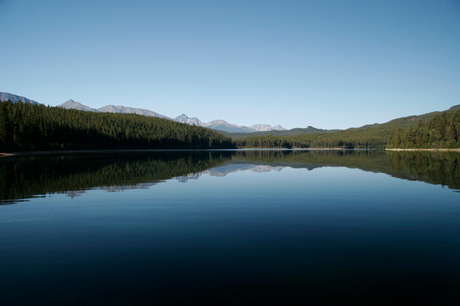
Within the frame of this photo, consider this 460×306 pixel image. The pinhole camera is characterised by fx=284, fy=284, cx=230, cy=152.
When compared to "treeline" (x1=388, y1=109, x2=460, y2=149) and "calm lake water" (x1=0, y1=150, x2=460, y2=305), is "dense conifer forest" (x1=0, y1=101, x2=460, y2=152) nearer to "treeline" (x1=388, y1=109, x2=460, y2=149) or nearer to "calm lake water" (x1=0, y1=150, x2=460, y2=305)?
"treeline" (x1=388, y1=109, x2=460, y2=149)

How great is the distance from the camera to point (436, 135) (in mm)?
119375

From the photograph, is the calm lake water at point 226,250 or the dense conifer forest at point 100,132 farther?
the dense conifer forest at point 100,132

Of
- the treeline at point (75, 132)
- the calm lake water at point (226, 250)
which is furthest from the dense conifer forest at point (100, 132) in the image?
the calm lake water at point (226, 250)

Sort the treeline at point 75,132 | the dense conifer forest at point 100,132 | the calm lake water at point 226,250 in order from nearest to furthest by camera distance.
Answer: the calm lake water at point 226,250
the treeline at point 75,132
the dense conifer forest at point 100,132

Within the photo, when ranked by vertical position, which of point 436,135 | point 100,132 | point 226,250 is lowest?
point 226,250

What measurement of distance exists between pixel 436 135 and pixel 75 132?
150 meters

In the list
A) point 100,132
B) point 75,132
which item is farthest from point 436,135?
point 75,132

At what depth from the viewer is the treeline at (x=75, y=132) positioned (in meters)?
81.4

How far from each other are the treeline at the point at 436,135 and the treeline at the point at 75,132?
122 meters

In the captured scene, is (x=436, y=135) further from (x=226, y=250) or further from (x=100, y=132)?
(x=100, y=132)

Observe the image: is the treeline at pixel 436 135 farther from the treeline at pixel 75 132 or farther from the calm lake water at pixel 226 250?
the treeline at pixel 75 132

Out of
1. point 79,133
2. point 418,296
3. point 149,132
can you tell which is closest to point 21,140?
point 79,133

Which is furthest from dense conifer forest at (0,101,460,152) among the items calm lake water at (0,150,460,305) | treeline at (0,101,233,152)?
calm lake water at (0,150,460,305)

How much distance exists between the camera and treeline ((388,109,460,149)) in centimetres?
Answer: 10838
